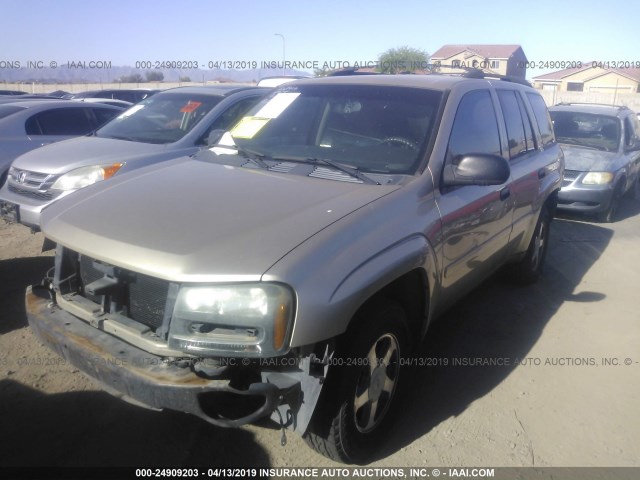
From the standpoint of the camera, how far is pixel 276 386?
2.18 metres

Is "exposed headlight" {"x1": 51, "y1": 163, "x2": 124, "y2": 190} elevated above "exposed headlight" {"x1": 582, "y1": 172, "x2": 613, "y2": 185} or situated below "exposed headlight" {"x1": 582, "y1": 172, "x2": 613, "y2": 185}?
above

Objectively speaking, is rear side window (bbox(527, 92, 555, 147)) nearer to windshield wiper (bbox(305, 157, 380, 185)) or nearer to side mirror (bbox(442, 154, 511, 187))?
side mirror (bbox(442, 154, 511, 187))

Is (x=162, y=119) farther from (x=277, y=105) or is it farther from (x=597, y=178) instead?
(x=597, y=178)

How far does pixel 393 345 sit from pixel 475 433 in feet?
2.60

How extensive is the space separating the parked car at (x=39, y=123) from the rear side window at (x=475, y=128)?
18.8ft

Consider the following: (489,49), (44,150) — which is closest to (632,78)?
(489,49)

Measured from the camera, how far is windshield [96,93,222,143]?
6215mm

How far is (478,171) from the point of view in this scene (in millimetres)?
3029

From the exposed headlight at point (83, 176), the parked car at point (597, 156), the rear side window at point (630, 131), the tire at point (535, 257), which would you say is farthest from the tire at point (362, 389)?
the rear side window at point (630, 131)

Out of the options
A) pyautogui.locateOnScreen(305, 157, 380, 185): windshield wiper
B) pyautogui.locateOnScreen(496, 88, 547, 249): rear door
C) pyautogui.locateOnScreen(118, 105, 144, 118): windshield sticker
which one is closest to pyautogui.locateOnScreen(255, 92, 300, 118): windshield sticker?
pyautogui.locateOnScreen(305, 157, 380, 185): windshield wiper

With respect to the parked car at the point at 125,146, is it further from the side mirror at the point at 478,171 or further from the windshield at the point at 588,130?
the windshield at the point at 588,130

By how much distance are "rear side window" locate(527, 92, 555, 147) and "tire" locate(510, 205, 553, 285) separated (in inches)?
26.7

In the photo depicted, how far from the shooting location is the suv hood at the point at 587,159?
8.40m

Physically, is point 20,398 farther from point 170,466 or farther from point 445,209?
point 445,209
